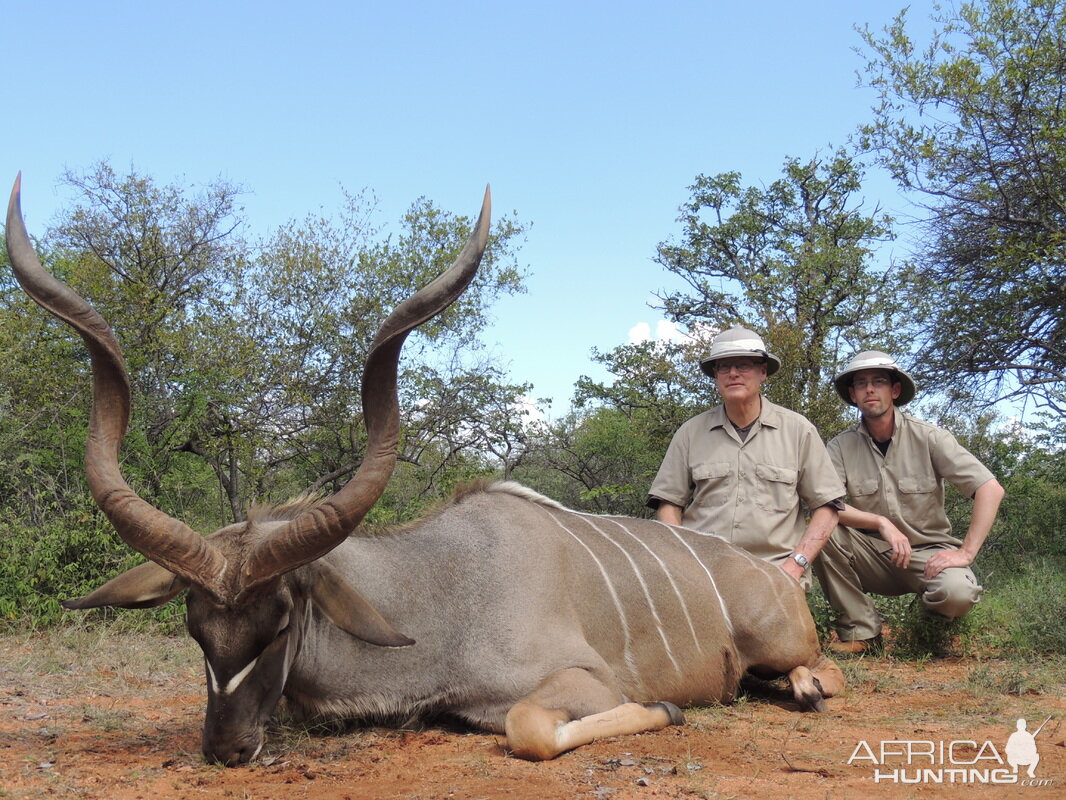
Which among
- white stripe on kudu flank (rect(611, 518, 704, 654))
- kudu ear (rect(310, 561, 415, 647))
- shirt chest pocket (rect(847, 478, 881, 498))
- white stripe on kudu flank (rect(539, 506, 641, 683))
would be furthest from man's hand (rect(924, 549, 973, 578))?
kudu ear (rect(310, 561, 415, 647))

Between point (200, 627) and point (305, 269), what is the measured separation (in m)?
7.16

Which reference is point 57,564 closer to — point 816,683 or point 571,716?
point 571,716

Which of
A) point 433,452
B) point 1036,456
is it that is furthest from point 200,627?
point 1036,456

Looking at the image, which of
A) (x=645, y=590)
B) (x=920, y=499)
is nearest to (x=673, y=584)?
(x=645, y=590)

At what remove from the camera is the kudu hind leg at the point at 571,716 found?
3.17 m

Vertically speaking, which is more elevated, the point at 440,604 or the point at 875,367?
the point at 875,367

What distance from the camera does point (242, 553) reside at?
3217 millimetres

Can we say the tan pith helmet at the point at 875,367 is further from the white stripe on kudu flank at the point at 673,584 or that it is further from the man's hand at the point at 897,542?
the white stripe on kudu flank at the point at 673,584

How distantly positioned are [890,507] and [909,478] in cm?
20

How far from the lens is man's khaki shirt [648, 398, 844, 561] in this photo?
507 cm

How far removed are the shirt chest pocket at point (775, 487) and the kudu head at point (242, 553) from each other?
7.60 feet

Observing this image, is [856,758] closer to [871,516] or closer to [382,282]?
[871,516]

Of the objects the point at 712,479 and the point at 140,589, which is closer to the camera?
the point at 140,589

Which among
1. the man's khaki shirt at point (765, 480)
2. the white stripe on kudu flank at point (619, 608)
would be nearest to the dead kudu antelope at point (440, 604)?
the white stripe on kudu flank at point (619, 608)
